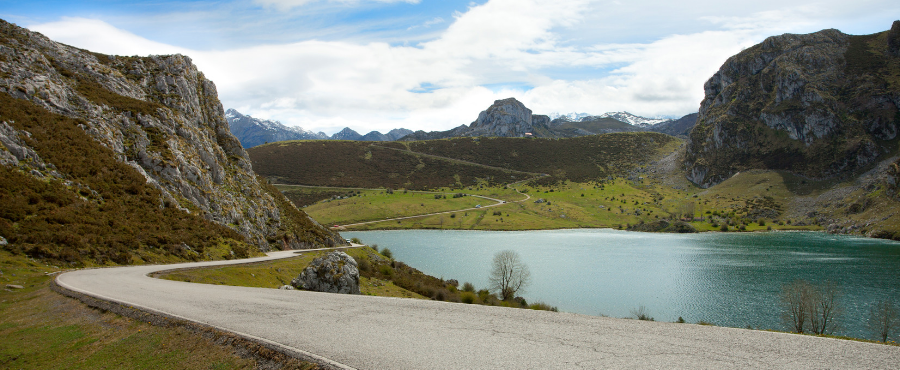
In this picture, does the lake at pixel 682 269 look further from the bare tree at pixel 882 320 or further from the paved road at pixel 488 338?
the paved road at pixel 488 338

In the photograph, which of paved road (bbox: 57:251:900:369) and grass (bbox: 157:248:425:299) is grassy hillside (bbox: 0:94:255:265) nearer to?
grass (bbox: 157:248:425:299)

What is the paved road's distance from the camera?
366 inches

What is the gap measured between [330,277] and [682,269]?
6043 cm

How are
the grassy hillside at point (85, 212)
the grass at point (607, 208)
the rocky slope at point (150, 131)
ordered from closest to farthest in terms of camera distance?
the grassy hillside at point (85, 212) < the rocky slope at point (150, 131) < the grass at point (607, 208)

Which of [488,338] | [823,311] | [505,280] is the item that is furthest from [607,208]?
[488,338]

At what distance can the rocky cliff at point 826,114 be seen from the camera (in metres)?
162

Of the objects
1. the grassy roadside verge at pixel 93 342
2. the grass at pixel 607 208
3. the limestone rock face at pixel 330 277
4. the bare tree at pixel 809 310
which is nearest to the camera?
the grassy roadside verge at pixel 93 342

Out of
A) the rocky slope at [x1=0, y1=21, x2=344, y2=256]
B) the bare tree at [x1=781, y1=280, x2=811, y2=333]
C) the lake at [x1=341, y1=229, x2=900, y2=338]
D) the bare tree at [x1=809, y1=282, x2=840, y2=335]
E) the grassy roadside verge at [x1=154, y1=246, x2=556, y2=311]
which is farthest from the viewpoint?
the lake at [x1=341, y1=229, x2=900, y2=338]

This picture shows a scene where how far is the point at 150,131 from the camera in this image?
145 feet

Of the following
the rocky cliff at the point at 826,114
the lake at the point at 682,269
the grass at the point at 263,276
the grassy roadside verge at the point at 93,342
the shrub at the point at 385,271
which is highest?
the rocky cliff at the point at 826,114

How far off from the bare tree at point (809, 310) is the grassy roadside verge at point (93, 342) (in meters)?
36.5

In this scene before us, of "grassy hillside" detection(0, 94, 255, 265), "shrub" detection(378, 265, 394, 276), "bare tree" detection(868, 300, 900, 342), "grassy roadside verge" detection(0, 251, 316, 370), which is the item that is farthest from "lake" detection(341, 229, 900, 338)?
"grassy roadside verge" detection(0, 251, 316, 370)

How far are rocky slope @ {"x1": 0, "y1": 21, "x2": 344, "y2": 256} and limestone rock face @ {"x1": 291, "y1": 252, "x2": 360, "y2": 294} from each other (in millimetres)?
15960

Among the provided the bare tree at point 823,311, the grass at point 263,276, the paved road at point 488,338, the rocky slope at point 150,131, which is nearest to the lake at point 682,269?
the bare tree at point 823,311
